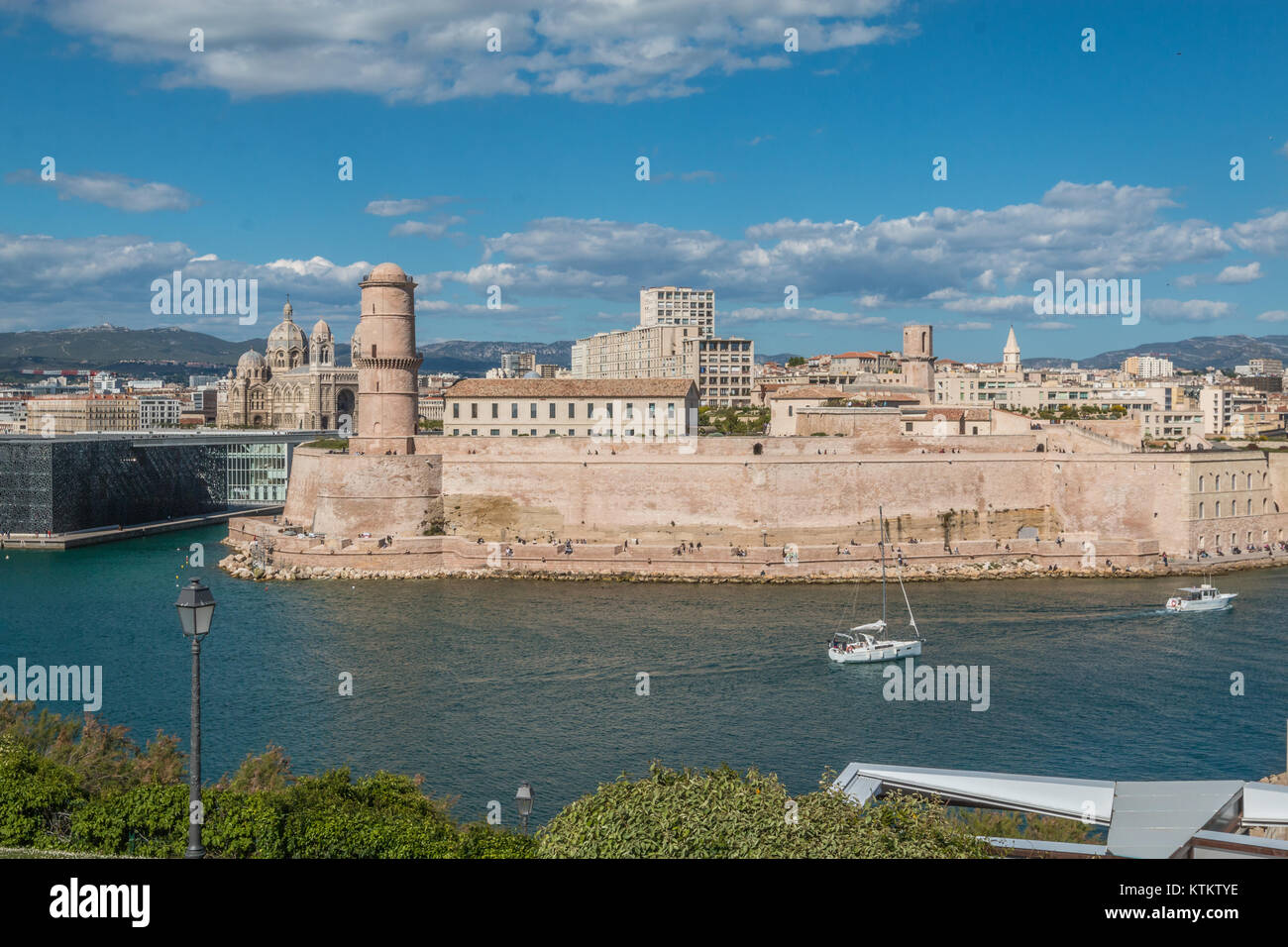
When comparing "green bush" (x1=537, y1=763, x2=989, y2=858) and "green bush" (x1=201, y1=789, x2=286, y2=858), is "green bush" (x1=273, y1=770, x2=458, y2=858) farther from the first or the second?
"green bush" (x1=537, y1=763, x2=989, y2=858)

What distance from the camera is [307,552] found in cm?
3638

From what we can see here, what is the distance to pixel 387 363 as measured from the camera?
38.9 metres

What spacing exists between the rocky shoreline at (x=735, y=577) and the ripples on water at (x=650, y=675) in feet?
2.93

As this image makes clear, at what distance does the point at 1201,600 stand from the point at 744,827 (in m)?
27.6

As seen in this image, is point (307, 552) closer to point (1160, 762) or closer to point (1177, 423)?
point (1160, 762)

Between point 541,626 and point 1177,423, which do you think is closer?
point 541,626

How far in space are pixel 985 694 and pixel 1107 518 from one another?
1984 cm

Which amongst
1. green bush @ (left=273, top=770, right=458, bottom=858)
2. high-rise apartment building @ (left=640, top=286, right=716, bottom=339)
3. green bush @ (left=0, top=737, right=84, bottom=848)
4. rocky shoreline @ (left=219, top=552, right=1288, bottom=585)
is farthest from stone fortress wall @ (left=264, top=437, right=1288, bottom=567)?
high-rise apartment building @ (left=640, top=286, right=716, bottom=339)

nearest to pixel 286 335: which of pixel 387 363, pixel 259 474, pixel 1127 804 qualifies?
pixel 259 474

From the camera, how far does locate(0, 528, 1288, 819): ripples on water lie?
18.3 meters

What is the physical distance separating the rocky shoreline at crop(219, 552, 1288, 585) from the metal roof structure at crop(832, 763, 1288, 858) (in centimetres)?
2486

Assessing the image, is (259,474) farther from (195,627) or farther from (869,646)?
(195,627)

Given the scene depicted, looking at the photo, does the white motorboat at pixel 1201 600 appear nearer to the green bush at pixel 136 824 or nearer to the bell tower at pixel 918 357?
the green bush at pixel 136 824
